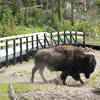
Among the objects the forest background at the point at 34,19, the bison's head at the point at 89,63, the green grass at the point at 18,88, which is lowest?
the forest background at the point at 34,19

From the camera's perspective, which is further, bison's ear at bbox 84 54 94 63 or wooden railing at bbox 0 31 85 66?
wooden railing at bbox 0 31 85 66

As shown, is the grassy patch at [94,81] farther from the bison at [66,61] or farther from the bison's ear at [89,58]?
the bison's ear at [89,58]

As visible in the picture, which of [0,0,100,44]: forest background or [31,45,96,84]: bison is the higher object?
[31,45,96,84]: bison

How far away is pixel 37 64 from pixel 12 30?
19956 mm

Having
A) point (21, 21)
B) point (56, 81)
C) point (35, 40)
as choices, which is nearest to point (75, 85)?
point (56, 81)

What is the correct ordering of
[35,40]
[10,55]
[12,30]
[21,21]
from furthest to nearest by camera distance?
1. [21,21]
2. [12,30]
3. [35,40]
4. [10,55]

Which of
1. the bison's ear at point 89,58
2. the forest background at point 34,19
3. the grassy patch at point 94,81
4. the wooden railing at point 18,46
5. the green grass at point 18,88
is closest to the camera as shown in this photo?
the green grass at point 18,88

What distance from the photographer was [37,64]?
1551cm

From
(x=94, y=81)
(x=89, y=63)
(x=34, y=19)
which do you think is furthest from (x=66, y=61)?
(x=34, y=19)

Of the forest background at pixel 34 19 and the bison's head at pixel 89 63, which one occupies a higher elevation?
the bison's head at pixel 89 63

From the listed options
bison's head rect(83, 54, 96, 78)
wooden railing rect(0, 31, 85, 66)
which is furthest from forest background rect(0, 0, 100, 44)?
bison's head rect(83, 54, 96, 78)

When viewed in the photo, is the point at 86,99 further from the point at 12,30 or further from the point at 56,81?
the point at 12,30

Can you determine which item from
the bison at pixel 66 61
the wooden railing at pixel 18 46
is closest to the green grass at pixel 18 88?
the bison at pixel 66 61

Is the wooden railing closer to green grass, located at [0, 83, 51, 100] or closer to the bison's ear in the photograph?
green grass, located at [0, 83, 51, 100]
